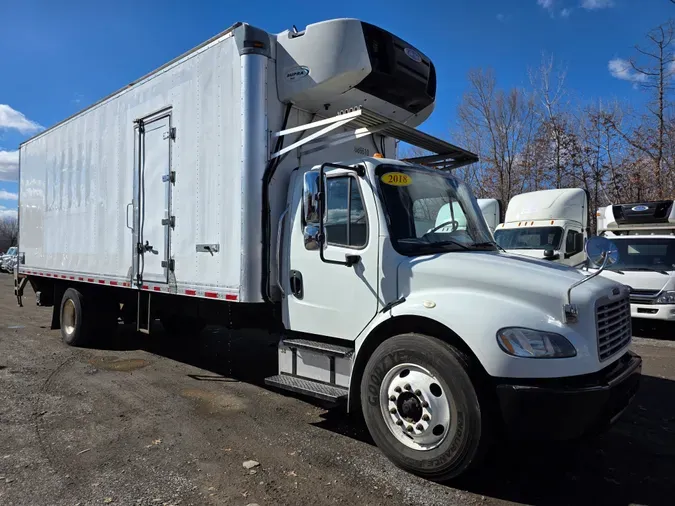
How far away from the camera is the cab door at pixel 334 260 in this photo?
417cm

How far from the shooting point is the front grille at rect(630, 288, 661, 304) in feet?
30.8

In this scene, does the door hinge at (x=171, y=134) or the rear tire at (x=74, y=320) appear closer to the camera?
the door hinge at (x=171, y=134)

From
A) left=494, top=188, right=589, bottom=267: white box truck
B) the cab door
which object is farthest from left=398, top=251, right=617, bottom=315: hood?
left=494, top=188, right=589, bottom=267: white box truck

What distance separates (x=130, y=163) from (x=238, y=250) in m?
2.82

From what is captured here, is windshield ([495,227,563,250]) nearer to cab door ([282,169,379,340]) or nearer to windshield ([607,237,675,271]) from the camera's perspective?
windshield ([607,237,675,271])

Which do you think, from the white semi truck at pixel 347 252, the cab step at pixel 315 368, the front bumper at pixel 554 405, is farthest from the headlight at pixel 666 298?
the cab step at pixel 315 368

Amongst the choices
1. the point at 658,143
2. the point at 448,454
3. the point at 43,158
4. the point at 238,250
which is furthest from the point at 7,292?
the point at 658,143

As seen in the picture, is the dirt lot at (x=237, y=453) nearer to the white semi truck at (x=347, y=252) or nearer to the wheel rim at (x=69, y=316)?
the white semi truck at (x=347, y=252)

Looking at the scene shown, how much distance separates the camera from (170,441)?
14.0 ft

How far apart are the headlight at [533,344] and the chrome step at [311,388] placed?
152 cm

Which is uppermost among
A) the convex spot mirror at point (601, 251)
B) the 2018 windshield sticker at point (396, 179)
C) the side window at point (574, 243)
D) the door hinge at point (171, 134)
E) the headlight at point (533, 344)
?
the door hinge at point (171, 134)

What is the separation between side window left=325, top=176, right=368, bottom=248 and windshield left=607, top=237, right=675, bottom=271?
7.71m

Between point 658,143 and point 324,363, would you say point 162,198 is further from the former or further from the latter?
point 658,143

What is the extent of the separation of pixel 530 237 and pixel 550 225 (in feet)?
1.84
